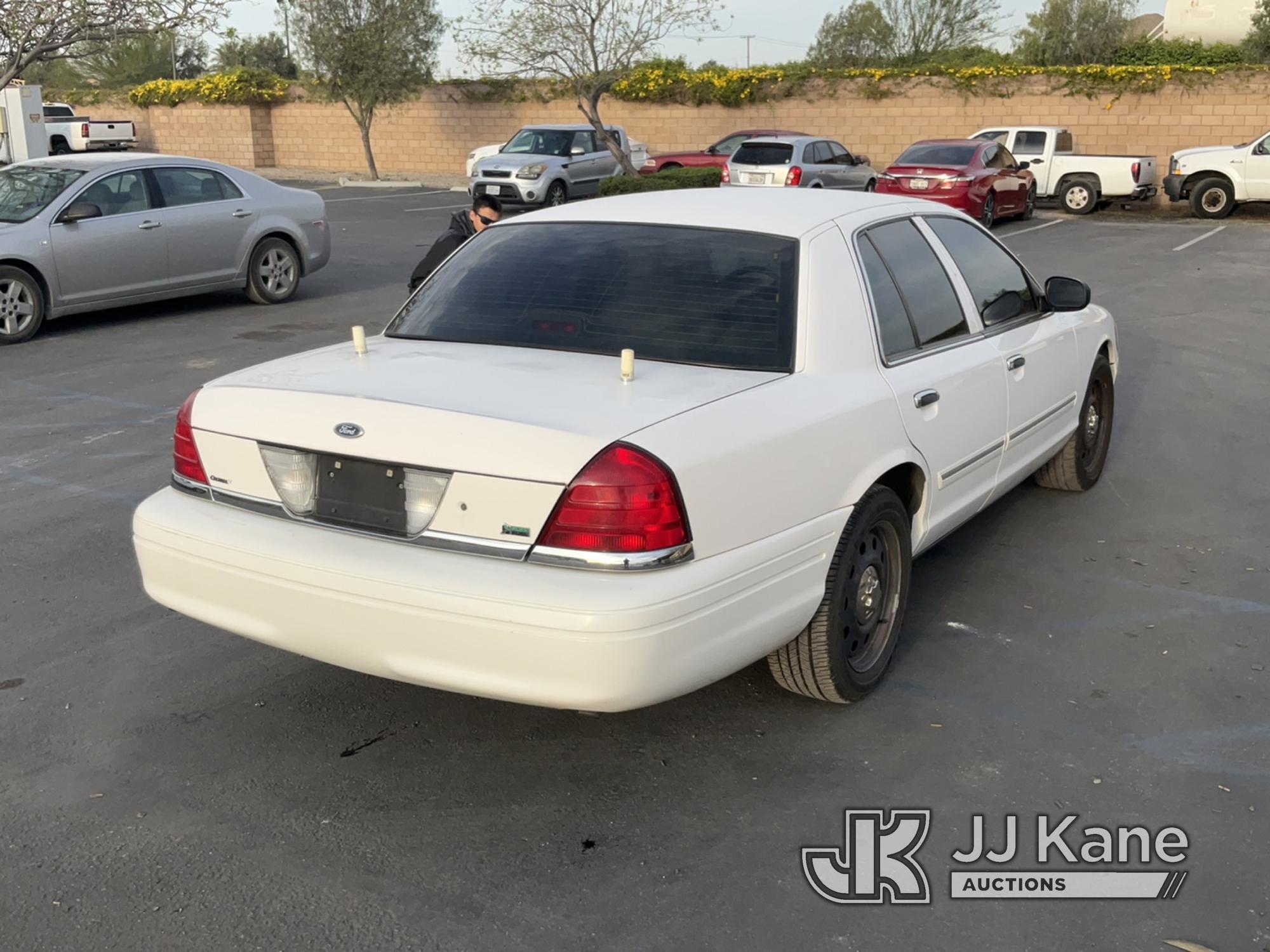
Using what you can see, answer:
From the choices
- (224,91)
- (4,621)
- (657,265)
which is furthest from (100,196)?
(224,91)

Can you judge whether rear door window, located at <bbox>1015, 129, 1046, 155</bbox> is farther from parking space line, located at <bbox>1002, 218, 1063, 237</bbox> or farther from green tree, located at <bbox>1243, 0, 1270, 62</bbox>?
green tree, located at <bbox>1243, 0, 1270, 62</bbox>

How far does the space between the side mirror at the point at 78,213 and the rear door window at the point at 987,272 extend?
8.40m

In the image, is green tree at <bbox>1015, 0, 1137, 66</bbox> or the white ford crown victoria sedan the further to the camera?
green tree at <bbox>1015, 0, 1137, 66</bbox>

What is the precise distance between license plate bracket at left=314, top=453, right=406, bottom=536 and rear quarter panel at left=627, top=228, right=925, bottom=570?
699mm

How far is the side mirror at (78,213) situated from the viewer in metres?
11.1

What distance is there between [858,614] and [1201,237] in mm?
18638

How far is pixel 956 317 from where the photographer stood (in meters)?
4.99

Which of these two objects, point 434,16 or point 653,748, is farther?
point 434,16

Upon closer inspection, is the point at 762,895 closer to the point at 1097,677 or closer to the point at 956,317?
the point at 1097,677

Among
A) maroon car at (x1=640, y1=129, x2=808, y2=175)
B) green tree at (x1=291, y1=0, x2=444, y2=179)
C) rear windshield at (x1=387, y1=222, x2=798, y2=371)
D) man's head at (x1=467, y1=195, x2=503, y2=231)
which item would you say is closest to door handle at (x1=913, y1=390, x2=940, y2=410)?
rear windshield at (x1=387, y1=222, x2=798, y2=371)

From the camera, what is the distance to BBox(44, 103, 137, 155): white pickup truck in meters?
39.7

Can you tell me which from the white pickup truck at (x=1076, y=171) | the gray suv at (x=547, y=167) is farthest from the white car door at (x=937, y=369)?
the white pickup truck at (x=1076, y=171)

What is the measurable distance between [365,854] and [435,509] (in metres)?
0.94

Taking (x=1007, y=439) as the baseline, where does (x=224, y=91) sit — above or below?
above
